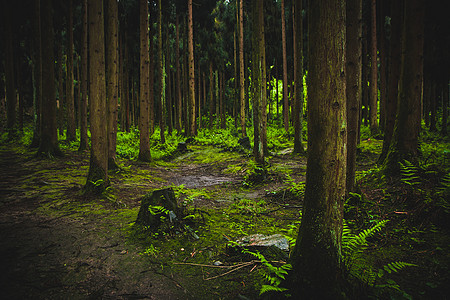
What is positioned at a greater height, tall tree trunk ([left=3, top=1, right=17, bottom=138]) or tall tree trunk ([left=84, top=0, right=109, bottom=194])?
tall tree trunk ([left=3, top=1, right=17, bottom=138])

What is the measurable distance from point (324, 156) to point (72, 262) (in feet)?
10.7

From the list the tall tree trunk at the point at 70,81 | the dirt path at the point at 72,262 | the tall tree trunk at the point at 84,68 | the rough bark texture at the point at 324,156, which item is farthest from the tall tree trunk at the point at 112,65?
the rough bark texture at the point at 324,156

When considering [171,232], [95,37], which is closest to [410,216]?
[171,232]

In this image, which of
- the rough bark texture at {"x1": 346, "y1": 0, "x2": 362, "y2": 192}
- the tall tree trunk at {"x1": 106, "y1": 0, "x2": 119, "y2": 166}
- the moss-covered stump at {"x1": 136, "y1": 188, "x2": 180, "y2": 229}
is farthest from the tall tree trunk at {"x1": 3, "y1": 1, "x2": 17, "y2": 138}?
the rough bark texture at {"x1": 346, "y1": 0, "x2": 362, "y2": 192}

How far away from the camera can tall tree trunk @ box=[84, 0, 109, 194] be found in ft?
18.2

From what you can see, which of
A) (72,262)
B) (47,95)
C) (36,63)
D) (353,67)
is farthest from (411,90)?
(36,63)

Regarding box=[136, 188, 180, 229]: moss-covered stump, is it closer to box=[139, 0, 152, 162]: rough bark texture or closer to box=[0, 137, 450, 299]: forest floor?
→ box=[0, 137, 450, 299]: forest floor

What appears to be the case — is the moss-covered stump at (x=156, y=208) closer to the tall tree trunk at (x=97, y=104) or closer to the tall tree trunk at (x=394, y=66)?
the tall tree trunk at (x=97, y=104)

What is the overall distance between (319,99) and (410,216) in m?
3.03

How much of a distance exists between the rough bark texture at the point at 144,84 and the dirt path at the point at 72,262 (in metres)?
6.81

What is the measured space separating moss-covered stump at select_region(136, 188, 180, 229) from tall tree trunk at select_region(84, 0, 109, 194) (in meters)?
2.21

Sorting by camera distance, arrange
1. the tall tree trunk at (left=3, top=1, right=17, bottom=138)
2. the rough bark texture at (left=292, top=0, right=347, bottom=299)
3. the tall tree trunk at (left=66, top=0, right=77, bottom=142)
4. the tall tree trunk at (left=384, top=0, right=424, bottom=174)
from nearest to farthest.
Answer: the rough bark texture at (left=292, top=0, right=347, bottom=299) → the tall tree trunk at (left=384, top=0, right=424, bottom=174) → the tall tree trunk at (left=66, top=0, right=77, bottom=142) → the tall tree trunk at (left=3, top=1, right=17, bottom=138)

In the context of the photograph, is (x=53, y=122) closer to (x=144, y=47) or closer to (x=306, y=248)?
(x=144, y=47)

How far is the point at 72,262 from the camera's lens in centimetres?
290
